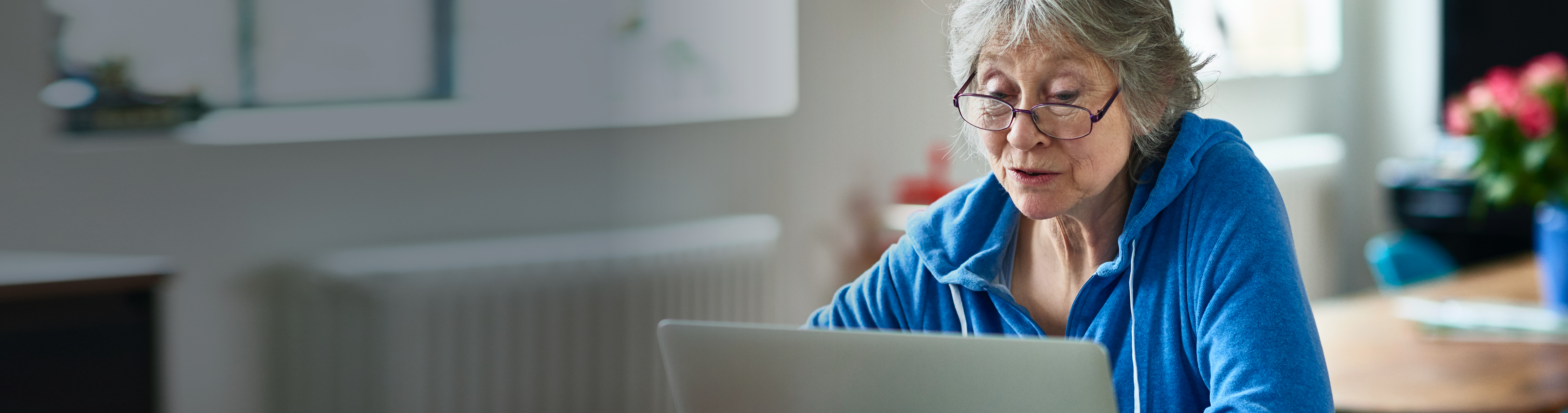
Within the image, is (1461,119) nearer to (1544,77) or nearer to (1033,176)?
(1544,77)

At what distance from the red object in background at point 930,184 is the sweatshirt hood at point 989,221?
1920 mm

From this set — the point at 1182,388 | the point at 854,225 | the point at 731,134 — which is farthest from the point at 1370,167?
the point at 1182,388

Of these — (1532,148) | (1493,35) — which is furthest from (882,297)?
(1493,35)

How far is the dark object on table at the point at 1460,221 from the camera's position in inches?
172

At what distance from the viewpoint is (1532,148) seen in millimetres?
2322

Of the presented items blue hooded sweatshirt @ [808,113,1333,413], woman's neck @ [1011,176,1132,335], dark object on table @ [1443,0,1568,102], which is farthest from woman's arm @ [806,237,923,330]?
dark object on table @ [1443,0,1568,102]

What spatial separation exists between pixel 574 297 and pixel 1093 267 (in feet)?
5.16

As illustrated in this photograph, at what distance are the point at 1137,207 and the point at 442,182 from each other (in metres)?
1.66

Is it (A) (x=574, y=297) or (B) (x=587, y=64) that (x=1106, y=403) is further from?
(B) (x=587, y=64)

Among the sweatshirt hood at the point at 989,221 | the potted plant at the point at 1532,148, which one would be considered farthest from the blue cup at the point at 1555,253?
the sweatshirt hood at the point at 989,221

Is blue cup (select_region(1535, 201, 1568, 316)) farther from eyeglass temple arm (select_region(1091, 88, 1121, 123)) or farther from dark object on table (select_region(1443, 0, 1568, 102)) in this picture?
dark object on table (select_region(1443, 0, 1568, 102))

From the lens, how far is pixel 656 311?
2.83 m

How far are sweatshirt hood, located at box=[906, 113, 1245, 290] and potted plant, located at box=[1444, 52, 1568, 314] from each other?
57.1 inches

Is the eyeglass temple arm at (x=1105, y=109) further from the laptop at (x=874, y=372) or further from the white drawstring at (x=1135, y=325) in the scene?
the laptop at (x=874, y=372)
